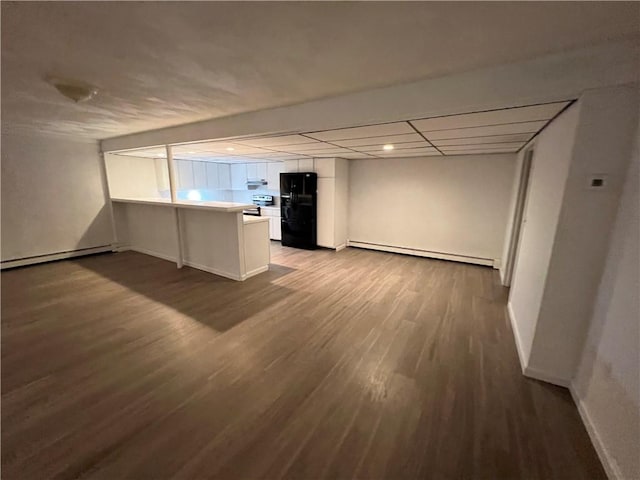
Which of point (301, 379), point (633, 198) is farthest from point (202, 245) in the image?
point (633, 198)

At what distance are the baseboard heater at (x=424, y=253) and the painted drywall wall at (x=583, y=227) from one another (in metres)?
3.20

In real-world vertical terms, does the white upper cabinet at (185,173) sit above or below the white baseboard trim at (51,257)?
above

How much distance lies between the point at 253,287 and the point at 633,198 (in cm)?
380

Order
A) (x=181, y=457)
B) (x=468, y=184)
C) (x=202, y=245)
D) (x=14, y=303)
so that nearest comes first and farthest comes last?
(x=181, y=457) → (x=14, y=303) → (x=202, y=245) → (x=468, y=184)

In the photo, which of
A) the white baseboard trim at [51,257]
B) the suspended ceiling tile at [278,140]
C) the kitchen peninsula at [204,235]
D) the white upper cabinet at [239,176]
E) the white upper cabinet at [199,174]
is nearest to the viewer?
the suspended ceiling tile at [278,140]

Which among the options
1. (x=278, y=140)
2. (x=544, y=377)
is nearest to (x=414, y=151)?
(x=278, y=140)

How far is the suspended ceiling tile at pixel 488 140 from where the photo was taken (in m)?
3.02

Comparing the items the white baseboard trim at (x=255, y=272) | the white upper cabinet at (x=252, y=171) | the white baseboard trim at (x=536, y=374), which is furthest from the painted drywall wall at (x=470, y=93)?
the white upper cabinet at (x=252, y=171)

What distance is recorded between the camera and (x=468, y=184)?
16.0 ft

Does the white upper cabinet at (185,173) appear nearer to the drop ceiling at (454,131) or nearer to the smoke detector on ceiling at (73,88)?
the drop ceiling at (454,131)

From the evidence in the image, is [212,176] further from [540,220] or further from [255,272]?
[540,220]

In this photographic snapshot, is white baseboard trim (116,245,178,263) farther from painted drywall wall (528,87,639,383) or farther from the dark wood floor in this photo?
painted drywall wall (528,87,639,383)

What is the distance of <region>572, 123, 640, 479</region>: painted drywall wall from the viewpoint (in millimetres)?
1331

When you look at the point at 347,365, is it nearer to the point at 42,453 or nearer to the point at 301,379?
the point at 301,379
